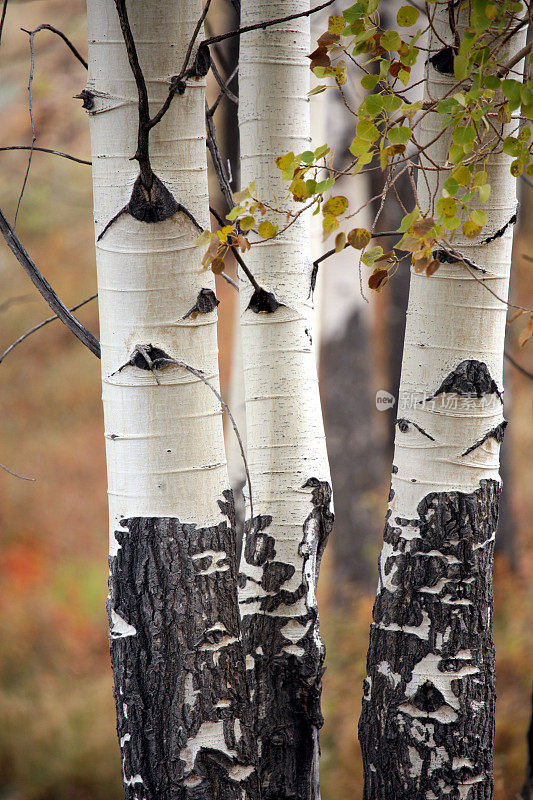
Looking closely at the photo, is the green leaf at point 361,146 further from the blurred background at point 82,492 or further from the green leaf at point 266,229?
the blurred background at point 82,492

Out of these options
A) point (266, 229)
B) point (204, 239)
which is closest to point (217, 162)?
point (266, 229)

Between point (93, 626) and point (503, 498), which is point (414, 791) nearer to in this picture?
point (503, 498)

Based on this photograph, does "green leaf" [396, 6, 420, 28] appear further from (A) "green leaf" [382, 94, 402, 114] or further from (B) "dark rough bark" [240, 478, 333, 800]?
(B) "dark rough bark" [240, 478, 333, 800]

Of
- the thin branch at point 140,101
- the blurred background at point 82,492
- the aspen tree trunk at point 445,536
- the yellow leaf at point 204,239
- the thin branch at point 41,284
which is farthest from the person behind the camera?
the blurred background at point 82,492

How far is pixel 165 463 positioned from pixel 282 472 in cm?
39

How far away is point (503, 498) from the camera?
4242 millimetres

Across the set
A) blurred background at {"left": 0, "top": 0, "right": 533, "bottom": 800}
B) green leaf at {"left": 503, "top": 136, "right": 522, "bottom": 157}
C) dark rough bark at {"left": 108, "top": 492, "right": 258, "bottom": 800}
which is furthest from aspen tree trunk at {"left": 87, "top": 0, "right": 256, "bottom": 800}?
blurred background at {"left": 0, "top": 0, "right": 533, "bottom": 800}

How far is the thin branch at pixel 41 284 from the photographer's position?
1.22m

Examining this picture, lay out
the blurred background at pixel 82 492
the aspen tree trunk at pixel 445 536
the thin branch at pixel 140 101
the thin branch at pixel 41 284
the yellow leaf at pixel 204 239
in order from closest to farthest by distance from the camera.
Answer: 1. the thin branch at pixel 140 101
2. the yellow leaf at pixel 204 239
3. the thin branch at pixel 41 284
4. the aspen tree trunk at pixel 445 536
5. the blurred background at pixel 82 492

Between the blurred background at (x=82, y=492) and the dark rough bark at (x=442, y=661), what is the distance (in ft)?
6.04

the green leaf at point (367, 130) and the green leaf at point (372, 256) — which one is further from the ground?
the green leaf at point (367, 130)

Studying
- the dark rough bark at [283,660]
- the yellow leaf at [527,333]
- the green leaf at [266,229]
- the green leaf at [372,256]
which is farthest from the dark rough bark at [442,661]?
the green leaf at [266,229]

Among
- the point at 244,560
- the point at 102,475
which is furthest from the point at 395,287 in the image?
the point at 244,560

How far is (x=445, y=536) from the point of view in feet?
4.81
